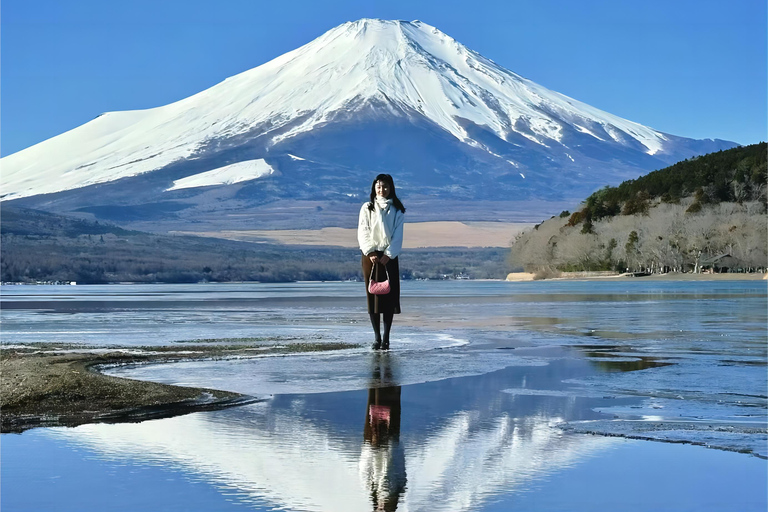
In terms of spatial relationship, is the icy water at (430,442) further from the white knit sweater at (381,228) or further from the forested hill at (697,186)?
the forested hill at (697,186)

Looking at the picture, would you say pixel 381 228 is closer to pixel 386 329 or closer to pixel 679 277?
pixel 386 329

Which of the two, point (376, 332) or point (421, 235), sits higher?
point (421, 235)

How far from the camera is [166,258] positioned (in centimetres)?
12000

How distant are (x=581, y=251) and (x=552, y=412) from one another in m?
82.0

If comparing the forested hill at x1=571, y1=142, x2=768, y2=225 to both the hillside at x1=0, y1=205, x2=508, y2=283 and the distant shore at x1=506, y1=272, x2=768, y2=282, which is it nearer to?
the distant shore at x1=506, y1=272, x2=768, y2=282

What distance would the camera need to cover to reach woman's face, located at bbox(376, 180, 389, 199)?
10.7 m

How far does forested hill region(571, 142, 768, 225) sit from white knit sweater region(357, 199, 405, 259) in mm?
73810

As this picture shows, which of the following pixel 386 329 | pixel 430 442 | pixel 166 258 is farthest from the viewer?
pixel 166 258

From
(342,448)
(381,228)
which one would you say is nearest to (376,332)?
(381,228)

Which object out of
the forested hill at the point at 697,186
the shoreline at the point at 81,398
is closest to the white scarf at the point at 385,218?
the shoreline at the point at 81,398

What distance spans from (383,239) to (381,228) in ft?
0.35

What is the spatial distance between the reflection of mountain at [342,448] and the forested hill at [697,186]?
7853 cm

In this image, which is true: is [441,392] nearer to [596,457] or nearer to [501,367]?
[501,367]

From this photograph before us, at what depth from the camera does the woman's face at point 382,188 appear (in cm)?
1069
